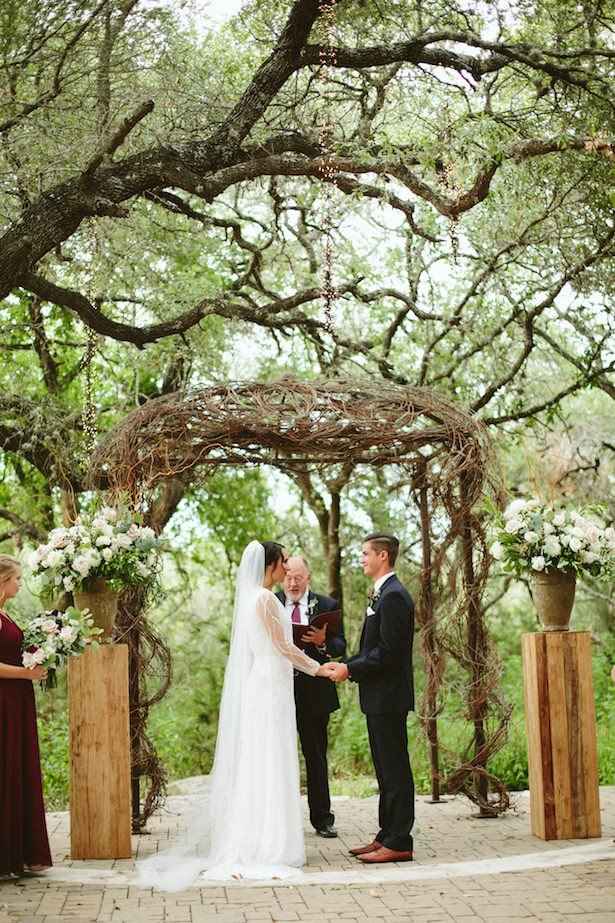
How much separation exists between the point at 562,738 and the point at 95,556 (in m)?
3.06

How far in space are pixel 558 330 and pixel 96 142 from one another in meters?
6.73

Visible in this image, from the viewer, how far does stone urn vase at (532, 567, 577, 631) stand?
696 centimetres

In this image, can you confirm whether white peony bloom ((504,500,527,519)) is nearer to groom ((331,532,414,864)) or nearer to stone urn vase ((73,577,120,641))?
groom ((331,532,414,864))

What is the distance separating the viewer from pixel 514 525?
6977 mm

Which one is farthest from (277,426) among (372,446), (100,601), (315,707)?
(315,707)

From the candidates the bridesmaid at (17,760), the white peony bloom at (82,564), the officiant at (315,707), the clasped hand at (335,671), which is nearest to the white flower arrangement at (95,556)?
the white peony bloom at (82,564)

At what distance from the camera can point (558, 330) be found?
13.0 metres

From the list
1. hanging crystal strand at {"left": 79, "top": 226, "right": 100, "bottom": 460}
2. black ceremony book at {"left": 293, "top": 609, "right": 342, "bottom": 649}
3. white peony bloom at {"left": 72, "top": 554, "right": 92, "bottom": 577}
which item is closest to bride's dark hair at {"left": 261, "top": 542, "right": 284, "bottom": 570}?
A: black ceremony book at {"left": 293, "top": 609, "right": 342, "bottom": 649}

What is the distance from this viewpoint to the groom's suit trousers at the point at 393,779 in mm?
6383

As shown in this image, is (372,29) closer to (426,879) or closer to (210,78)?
(210,78)

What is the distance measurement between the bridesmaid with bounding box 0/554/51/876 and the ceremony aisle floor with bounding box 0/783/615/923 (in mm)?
141

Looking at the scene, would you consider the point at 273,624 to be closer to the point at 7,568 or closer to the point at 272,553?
the point at 272,553

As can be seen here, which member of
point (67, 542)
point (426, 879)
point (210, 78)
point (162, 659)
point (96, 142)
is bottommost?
point (426, 879)

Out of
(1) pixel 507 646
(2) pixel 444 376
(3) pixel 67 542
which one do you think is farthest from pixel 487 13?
(1) pixel 507 646
